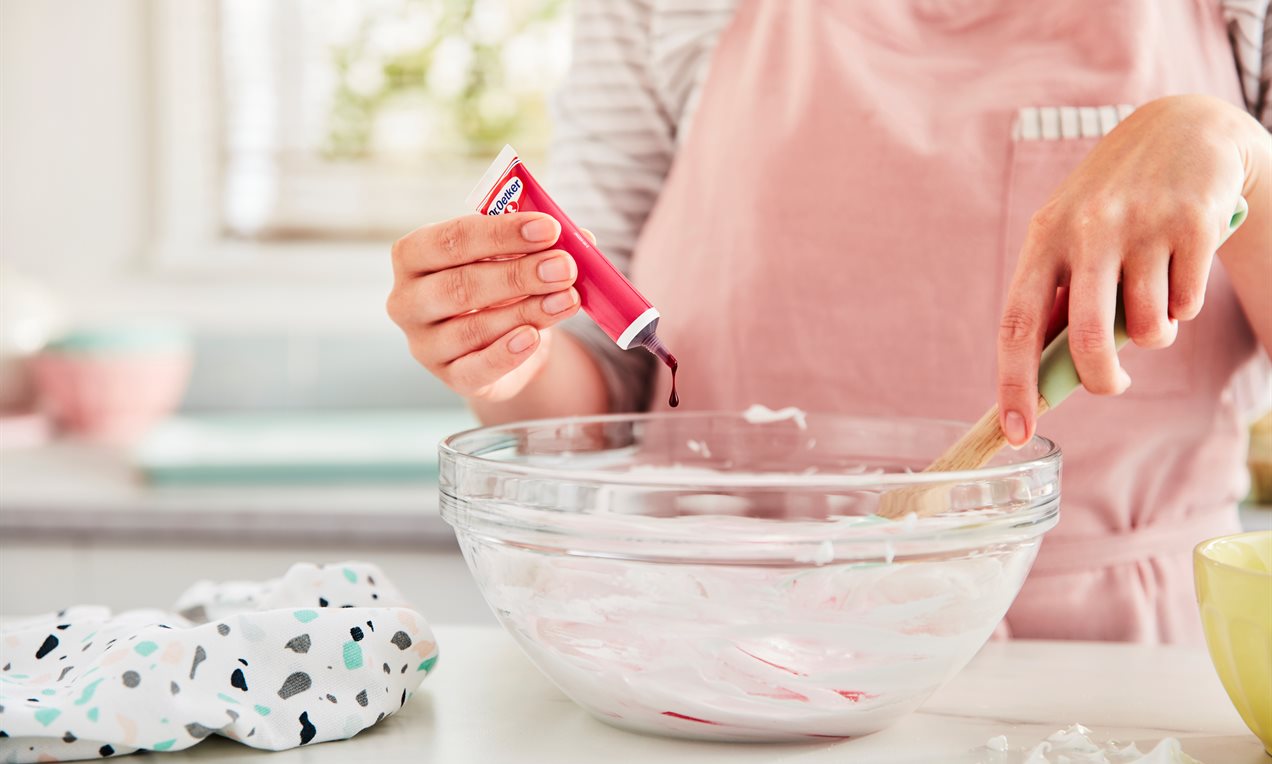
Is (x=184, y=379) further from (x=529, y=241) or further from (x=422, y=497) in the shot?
(x=529, y=241)

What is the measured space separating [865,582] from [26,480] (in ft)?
4.40

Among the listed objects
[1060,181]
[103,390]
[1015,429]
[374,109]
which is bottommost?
[103,390]

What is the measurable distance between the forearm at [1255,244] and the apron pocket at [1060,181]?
1.9 inches

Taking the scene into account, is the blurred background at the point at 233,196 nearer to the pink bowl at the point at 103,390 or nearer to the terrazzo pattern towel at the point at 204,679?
the pink bowl at the point at 103,390

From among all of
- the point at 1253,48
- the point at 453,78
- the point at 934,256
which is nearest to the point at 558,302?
the point at 934,256

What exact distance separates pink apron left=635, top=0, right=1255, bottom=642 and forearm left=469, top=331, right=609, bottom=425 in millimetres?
89

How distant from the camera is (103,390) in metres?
1.78

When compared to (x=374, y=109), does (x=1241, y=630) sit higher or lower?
lower

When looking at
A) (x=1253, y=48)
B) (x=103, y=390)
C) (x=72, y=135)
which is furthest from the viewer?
(x=72, y=135)

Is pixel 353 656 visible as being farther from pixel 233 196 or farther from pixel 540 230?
pixel 233 196

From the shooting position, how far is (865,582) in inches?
18.6

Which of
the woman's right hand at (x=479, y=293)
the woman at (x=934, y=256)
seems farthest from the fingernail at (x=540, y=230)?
the woman at (x=934, y=256)

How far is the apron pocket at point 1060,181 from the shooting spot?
2.56 ft

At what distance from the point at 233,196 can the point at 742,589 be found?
69.2 inches
